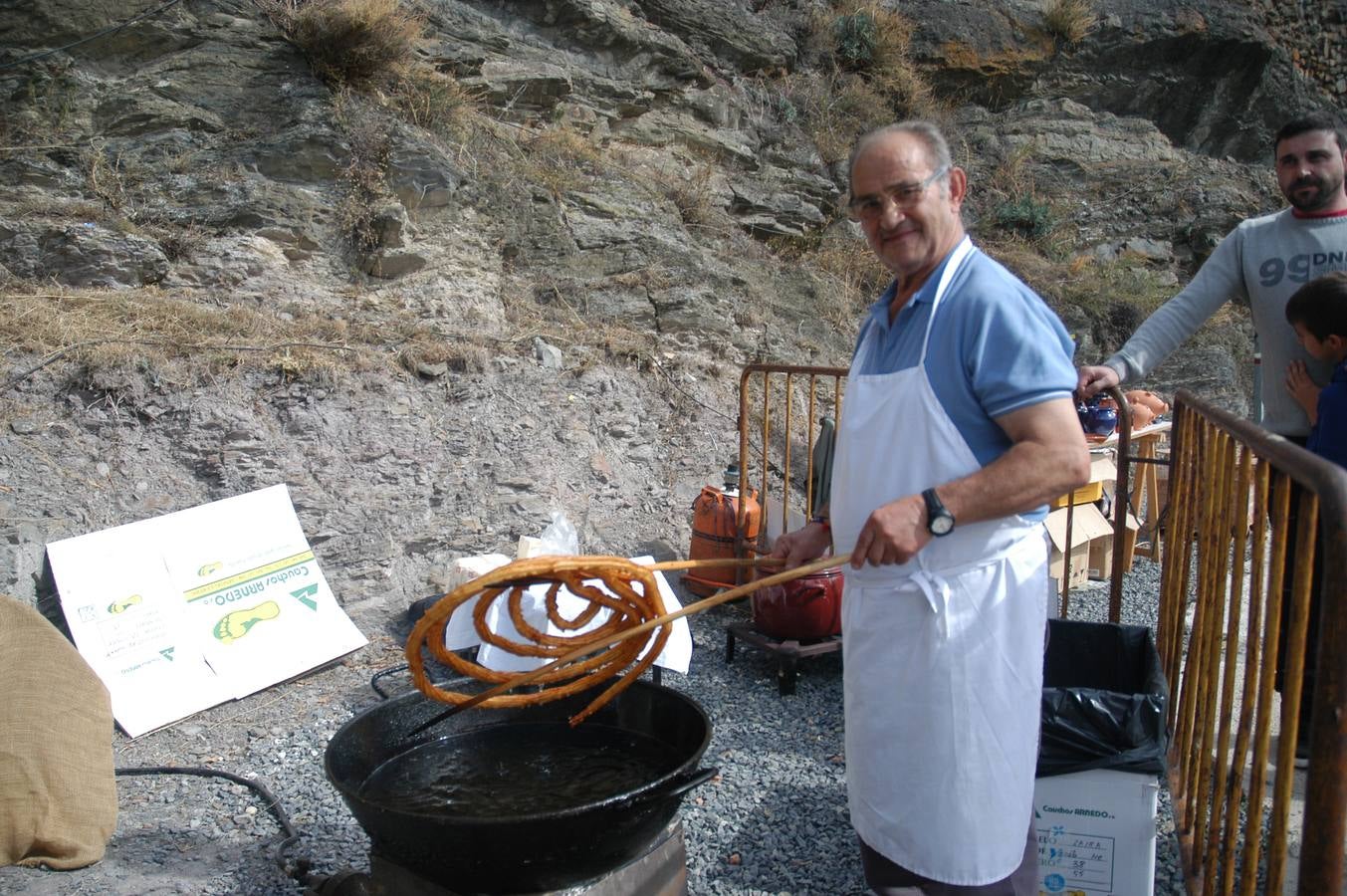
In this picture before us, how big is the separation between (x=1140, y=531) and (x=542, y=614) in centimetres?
589

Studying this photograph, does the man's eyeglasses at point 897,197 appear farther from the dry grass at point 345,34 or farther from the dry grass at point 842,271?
the dry grass at point 842,271

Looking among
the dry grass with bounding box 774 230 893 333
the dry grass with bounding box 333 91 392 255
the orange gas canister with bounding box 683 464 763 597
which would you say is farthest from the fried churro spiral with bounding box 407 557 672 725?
the dry grass with bounding box 774 230 893 333

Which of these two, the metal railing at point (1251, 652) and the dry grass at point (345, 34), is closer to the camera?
the metal railing at point (1251, 652)

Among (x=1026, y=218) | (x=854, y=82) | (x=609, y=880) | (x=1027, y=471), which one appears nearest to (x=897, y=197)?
(x=1027, y=471)

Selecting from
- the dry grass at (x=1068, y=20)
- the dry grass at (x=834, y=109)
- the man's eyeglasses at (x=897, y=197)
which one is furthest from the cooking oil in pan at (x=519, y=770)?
the dry grass at (x=1068, y=20)

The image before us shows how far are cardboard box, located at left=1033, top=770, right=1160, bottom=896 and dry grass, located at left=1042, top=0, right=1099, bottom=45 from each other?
46.4 ft

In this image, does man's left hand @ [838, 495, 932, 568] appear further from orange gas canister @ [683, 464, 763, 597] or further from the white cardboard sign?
orange gas canister @ [683, 464, 763, 597]

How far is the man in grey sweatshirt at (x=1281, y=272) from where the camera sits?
284 cm

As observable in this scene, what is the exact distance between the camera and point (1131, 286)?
1131cm

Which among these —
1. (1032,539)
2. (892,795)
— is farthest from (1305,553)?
(892,795)

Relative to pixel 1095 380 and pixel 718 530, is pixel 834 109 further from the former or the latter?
pixel 1095 380

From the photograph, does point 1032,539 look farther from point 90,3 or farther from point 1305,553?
point 90,3

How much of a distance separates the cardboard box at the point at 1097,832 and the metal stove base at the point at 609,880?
0.99m

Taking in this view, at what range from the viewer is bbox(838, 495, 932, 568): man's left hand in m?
1.67
